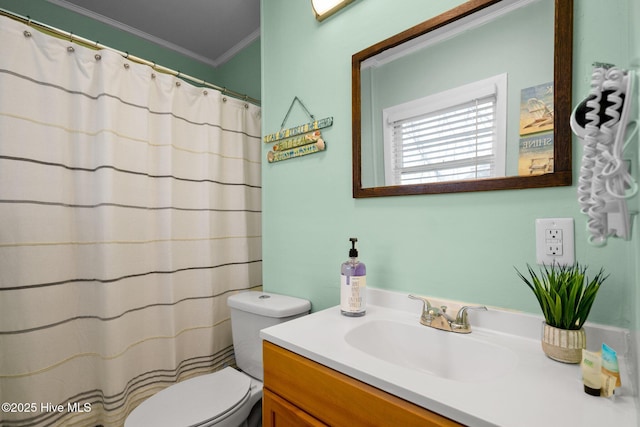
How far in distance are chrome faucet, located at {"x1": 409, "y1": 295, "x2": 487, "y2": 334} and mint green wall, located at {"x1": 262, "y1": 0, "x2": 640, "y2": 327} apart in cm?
7

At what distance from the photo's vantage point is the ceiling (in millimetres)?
1917

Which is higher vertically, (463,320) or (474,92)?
(474,92)

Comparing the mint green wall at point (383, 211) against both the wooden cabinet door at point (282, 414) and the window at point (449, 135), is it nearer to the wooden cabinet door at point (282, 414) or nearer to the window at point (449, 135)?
the window at point (449, 135)

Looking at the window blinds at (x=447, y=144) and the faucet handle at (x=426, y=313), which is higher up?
the window blinds at (x=447, y=144)

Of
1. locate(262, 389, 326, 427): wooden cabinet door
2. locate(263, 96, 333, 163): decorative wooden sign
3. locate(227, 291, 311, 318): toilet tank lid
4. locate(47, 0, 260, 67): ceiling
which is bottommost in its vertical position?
locate(262, 389, 326, 427): wooden cabinet door

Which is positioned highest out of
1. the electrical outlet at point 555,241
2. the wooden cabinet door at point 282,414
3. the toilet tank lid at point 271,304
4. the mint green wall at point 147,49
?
the mint green wall at point 147,49

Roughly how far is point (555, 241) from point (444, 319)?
360 mm

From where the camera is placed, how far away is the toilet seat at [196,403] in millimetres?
1022

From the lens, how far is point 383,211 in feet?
3.61

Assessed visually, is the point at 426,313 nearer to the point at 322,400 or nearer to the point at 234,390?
the point at 322,400

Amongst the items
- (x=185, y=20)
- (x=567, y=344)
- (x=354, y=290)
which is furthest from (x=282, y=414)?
(x=185, y=20)

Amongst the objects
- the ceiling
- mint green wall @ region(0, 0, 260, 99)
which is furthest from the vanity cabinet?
the ceiling

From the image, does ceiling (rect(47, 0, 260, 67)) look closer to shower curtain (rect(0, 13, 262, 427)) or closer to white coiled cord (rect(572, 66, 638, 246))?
shower curtain (rect(0, 13, 262, 427))

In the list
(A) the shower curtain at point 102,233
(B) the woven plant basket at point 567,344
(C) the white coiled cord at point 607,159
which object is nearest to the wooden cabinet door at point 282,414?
(B) the woven plant basket at point 567,344
